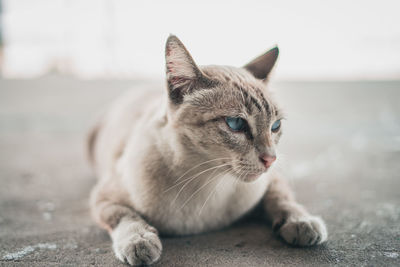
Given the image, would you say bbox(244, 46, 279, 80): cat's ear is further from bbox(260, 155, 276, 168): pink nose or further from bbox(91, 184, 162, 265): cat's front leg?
bbox(91, 184, 162, 265): cat's front leg

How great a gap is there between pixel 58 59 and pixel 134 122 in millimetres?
3937

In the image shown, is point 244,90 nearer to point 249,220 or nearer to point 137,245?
point 249,220

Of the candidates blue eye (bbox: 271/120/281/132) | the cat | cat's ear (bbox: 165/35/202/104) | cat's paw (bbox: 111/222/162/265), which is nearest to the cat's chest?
the cat

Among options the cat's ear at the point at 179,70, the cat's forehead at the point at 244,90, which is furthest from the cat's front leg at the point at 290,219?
the cat's ear at the point at 179,70

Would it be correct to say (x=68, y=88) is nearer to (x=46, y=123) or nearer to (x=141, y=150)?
(x=46, y=123)

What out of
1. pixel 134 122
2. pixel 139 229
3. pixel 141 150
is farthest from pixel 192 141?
pixel 134 122

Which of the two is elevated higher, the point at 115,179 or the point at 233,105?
the point at 233,105

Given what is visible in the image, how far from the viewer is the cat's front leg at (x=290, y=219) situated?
5.03ft

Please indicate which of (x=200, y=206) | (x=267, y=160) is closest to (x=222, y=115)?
(x=267, y=160)

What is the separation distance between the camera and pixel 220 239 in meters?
1.64

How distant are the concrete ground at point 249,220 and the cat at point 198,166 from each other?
0.10 meters

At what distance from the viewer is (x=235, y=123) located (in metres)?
1.57

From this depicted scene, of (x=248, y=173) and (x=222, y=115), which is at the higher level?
(x=222, y=115)

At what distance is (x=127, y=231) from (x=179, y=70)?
0.87 metres
